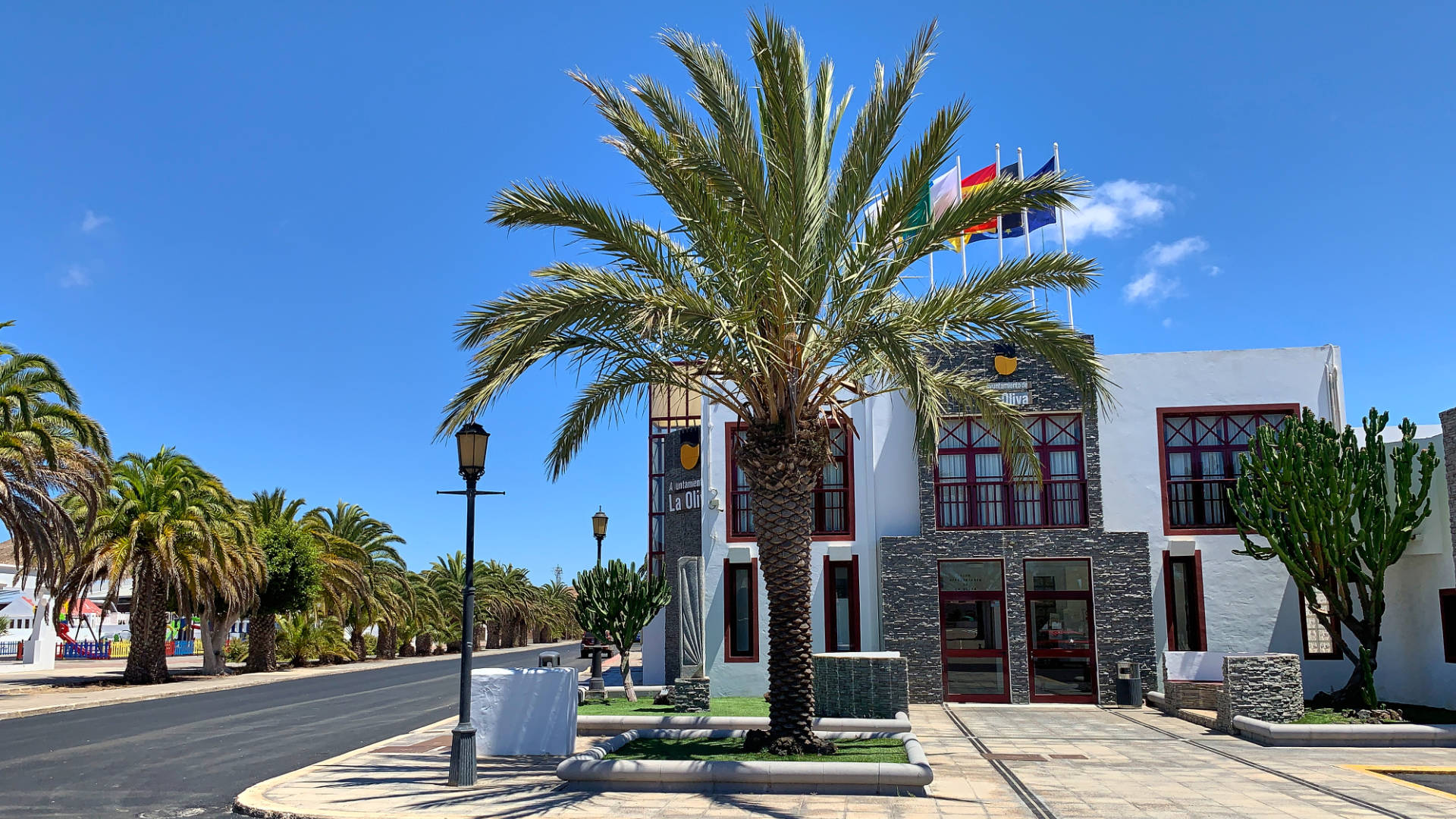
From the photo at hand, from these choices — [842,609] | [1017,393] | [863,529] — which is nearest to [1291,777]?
[1017,393]

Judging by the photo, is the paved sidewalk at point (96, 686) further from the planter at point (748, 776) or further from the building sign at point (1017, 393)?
the building sign at point (1017, 393)

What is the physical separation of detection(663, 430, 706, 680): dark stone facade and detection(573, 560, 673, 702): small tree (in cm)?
344

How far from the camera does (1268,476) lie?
18.0 m

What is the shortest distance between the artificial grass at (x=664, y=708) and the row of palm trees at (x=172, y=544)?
536 inches

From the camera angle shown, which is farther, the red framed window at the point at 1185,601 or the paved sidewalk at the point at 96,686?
the paved sidewalk at the point at 96,686

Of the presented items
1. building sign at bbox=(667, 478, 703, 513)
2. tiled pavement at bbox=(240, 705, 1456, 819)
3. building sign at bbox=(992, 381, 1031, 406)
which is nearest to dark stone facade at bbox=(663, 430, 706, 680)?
building sign at bbox=(667, 478, 703, 513)

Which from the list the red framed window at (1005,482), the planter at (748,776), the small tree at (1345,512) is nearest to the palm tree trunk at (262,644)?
the red framed window at (1005,482)

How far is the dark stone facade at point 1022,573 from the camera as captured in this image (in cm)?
2083

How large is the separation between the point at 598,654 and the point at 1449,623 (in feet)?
52.0

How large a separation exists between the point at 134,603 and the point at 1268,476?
29.6 meters

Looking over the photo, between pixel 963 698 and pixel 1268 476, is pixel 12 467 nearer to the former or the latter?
pixel 963 698

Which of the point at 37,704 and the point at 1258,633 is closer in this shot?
the point at 1258,633

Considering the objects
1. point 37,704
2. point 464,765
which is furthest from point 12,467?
point 464,765

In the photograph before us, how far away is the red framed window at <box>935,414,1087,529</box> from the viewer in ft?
71.5
